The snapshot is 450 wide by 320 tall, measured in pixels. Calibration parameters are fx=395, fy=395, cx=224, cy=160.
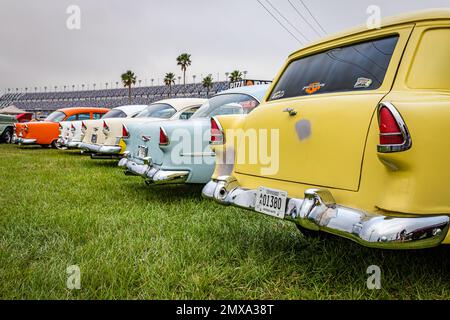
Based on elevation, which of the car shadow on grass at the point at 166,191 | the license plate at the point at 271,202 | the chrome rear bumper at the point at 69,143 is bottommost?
the car shadow on grass at the point at 166,191

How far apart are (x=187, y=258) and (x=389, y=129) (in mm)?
1844

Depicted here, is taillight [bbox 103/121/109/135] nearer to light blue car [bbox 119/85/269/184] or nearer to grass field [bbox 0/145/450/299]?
light blue car [bbox 119/85/269/184]

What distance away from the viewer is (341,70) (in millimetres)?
Answer: 2846

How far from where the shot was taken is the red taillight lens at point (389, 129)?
208 cm

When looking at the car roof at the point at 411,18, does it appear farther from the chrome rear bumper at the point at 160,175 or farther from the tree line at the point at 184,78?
the tree line at the point at 184,78

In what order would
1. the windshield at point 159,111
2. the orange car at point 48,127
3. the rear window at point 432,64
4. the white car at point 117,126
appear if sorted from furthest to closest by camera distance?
the orange car at point 48,127 → the windshield at point 159,111 → the white car at point 117,126 → the rear window at point 432,64

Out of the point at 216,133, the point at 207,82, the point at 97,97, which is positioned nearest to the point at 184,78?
the point at 207,82

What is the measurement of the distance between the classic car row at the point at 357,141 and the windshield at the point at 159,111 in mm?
4712

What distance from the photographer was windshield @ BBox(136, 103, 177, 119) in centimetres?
819

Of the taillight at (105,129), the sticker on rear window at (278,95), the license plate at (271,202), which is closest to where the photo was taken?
the license plate at (271,202)

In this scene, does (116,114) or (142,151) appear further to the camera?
(116,114)

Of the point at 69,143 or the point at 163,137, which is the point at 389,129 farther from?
the point at 69,143

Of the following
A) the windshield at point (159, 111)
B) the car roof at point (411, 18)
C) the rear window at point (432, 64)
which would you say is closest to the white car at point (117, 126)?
the windshield at point (159, 111)
